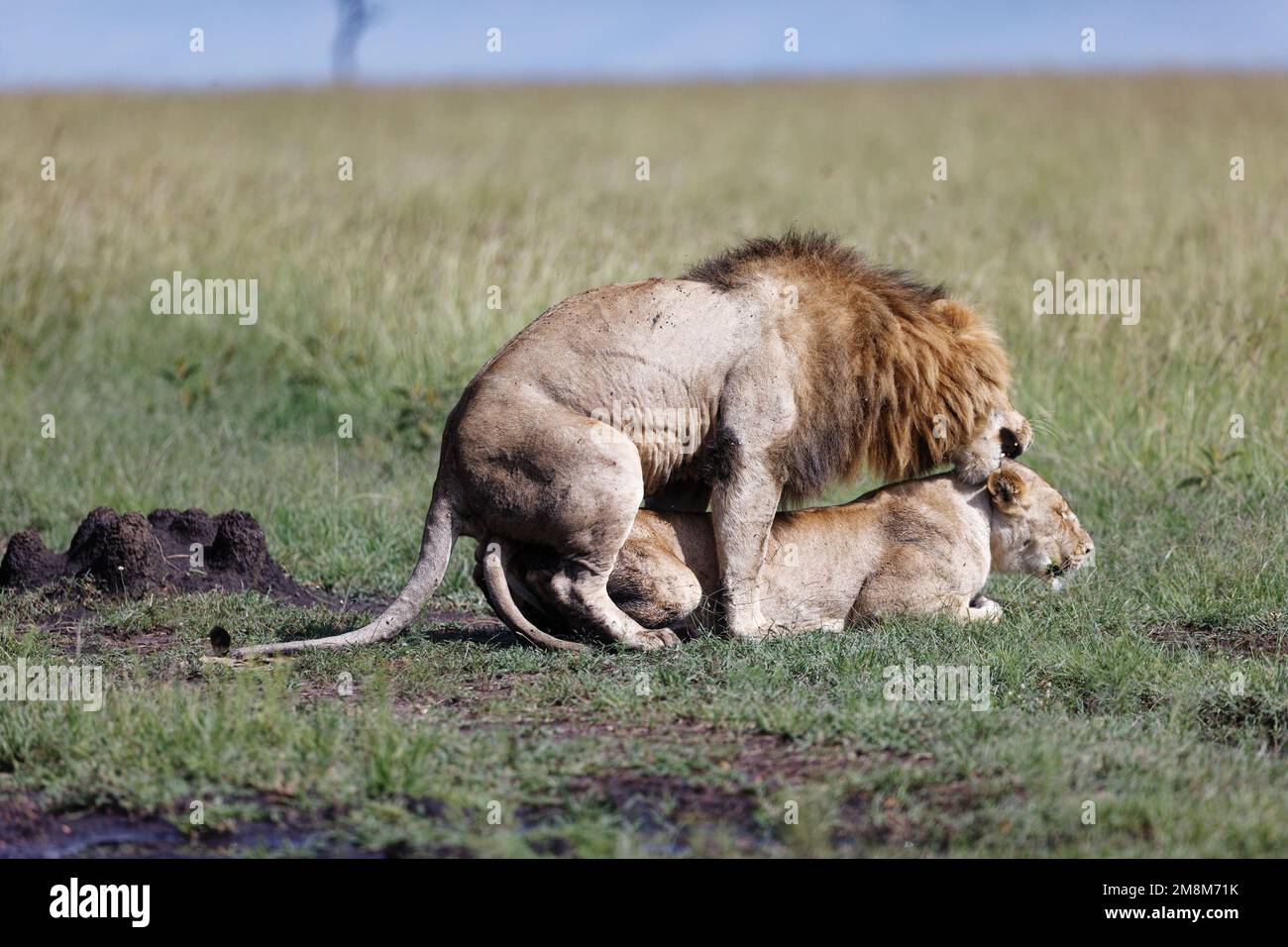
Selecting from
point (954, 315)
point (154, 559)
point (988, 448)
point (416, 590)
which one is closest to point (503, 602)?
point (416, 590)

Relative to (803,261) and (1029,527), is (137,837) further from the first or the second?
(1029,527)

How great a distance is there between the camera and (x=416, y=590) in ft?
20.7

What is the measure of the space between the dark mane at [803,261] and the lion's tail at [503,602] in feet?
4.54

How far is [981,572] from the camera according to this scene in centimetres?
679

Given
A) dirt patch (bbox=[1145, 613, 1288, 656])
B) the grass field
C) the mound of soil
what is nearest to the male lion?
the grass field

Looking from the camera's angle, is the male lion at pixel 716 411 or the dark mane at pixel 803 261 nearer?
the male lion at pixel 716 411

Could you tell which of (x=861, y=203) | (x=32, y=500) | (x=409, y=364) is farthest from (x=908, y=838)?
(x=861, y=203)

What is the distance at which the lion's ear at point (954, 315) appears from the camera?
6.83 meters

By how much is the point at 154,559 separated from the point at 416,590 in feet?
5.57

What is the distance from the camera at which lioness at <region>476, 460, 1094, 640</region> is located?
6.49 m

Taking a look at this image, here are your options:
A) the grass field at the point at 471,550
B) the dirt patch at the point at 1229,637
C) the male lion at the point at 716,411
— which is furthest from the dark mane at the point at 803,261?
the dirt patch at the point at 1229,637

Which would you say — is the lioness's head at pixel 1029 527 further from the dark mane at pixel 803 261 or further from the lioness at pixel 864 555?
the dark mane at pixel 803 261
